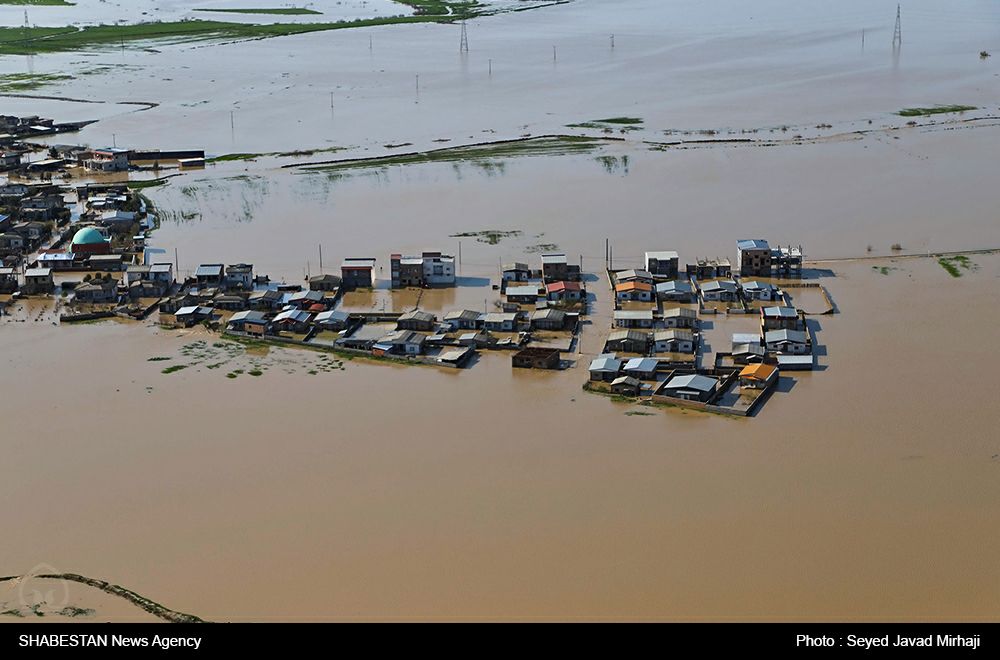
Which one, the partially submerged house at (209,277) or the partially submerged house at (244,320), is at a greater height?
the partially submerged house at (209,277)

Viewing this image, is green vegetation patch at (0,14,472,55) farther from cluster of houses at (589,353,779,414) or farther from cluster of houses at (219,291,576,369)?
cluster of houses at (589,353,779,414)

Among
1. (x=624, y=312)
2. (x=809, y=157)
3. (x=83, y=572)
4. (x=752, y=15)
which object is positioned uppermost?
(x=752, y=15)

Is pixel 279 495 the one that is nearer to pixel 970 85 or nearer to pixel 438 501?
pixel 438 501

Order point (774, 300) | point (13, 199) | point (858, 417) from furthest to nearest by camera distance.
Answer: point (13, 199)
point (774, 300)
point (858, 417)

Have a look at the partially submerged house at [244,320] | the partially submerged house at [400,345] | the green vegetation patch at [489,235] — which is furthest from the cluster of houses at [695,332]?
the partially submerged house at [244,320]

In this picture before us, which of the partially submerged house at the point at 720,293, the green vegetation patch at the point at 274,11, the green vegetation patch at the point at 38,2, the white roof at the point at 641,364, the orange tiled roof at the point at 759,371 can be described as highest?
the green vegetation patch at the point at 38,2

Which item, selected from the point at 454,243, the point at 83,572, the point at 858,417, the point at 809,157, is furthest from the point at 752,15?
the point at 83,572

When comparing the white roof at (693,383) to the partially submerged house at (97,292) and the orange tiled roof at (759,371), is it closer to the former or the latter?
the orange tiled roof at (759,371)
